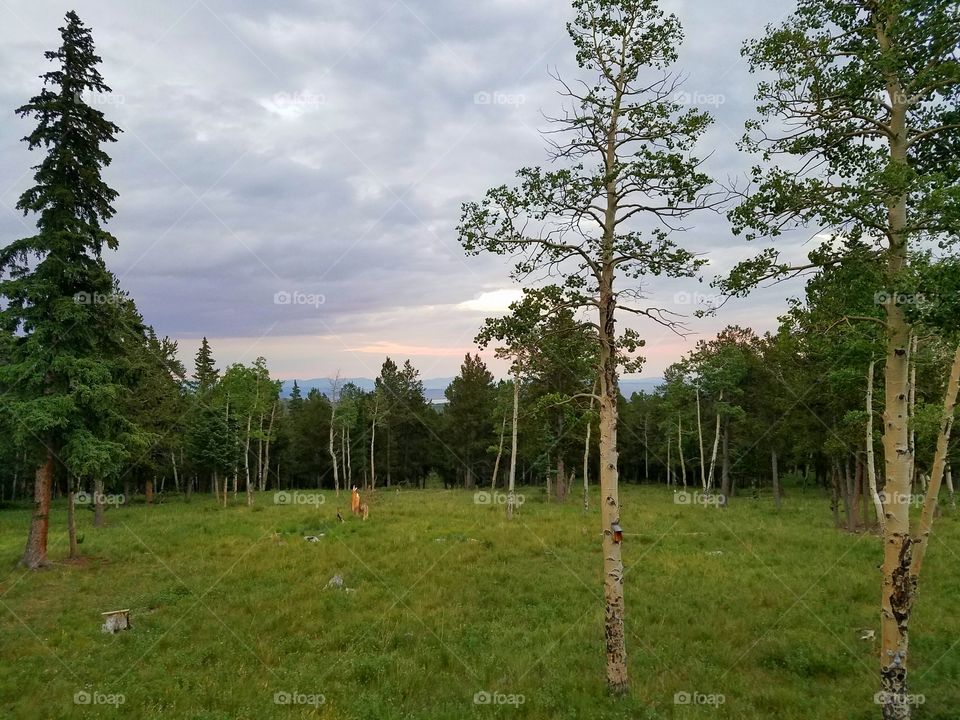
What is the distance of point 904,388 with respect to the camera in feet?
28.6

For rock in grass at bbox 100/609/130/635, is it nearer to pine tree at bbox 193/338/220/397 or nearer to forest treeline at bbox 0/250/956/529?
forest treeline at bbox 0/250/956/529

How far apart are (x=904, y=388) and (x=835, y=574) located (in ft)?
39.9

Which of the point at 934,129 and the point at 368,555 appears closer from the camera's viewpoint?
the point at 934,129

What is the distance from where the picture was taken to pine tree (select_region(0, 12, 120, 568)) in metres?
18.3

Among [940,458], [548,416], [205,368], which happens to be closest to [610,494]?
[940,458]

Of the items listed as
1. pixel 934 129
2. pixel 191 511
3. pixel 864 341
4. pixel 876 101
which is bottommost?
pixel 191 511

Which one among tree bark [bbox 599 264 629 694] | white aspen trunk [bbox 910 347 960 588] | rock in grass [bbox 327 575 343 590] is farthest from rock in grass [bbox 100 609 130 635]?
white aspen trunk [bbox 910 347 960 588]

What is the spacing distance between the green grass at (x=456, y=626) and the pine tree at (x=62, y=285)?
4897mm

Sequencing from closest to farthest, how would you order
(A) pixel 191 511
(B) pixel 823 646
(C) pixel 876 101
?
(C) pixel 876 101, (B) pixel 823 646, (A) pixel 191 511

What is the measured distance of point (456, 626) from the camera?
45.4 ft

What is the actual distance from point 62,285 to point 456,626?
17.9m

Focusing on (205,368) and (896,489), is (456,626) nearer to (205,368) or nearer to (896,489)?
(896,489)

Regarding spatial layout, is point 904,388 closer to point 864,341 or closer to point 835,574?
point 864,341

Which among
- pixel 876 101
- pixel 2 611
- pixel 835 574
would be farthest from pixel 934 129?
pixel 2 611
